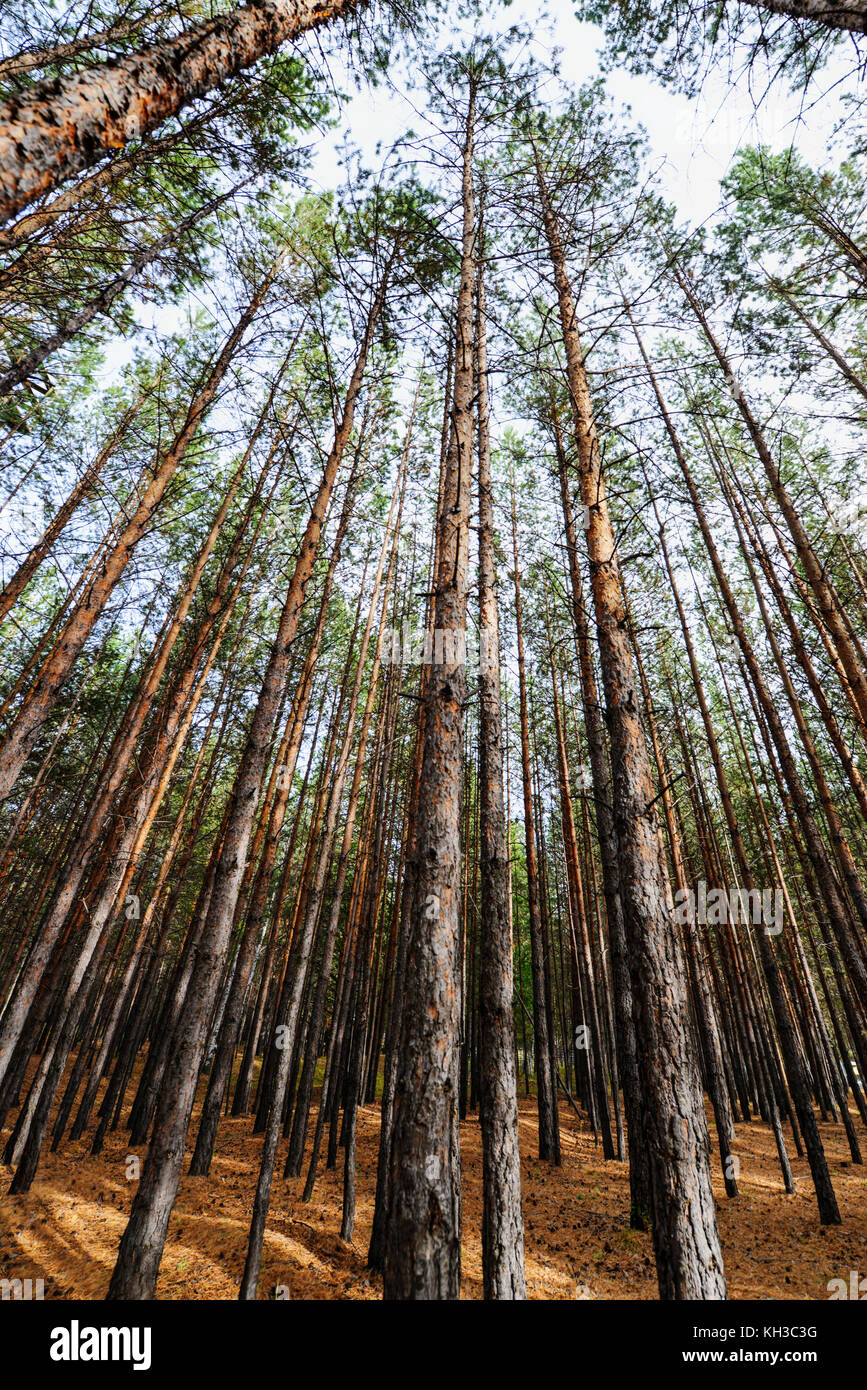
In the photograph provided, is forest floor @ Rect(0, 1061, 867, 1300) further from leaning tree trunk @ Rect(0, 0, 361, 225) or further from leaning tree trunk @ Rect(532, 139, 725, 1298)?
leaning tree trunk @ Rect(0, 0, 361, 225)

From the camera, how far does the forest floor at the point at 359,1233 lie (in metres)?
5.70

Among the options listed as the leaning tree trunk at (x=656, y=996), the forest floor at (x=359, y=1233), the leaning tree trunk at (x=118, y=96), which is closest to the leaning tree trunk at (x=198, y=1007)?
the forest floor at (x=359, y=1233)

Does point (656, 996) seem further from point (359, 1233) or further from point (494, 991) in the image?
point (359, 1233)

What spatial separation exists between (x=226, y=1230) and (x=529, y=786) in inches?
309

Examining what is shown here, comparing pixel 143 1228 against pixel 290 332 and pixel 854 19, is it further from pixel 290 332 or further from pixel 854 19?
pixel 290 332

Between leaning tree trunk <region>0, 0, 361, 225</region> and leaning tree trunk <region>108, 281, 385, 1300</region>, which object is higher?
leaning tree trunk <region>0, 0, 361, 225</region>

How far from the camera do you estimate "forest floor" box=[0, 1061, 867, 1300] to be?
5695 mm

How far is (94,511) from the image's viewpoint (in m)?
9.70

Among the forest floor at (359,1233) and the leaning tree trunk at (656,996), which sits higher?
the leaning tree trunk at (656,996)

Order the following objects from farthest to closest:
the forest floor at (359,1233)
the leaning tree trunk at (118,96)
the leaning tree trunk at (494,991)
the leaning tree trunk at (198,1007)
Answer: the forest floor at (359,1233), the leaning tree trunk at (494,991), the leaning tree trunk at (198,1007), the leaning tree trunk at (118,96)

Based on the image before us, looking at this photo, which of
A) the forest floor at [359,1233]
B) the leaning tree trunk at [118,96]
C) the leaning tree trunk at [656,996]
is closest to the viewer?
the leaning tree trunk at [118,96]

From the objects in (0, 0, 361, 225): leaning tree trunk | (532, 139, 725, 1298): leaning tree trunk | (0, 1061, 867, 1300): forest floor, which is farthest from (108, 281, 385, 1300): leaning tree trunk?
(0, 0, 361, 225): leaning tree trunk

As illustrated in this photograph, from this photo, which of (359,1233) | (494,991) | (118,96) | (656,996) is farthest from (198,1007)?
(118,96)

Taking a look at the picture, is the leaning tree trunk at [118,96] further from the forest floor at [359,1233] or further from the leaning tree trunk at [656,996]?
the forest floor at [359,1233]
